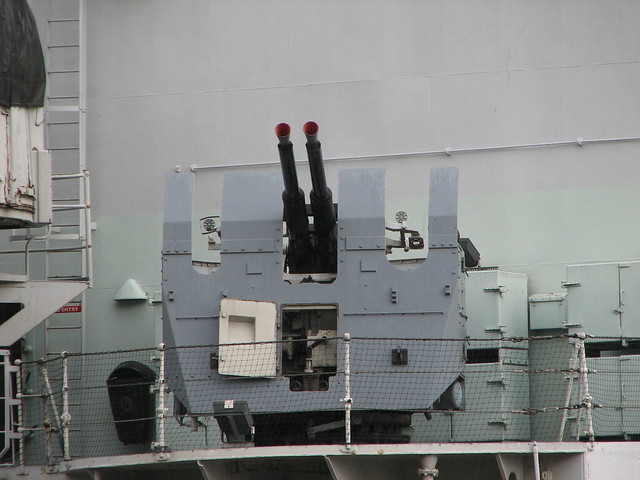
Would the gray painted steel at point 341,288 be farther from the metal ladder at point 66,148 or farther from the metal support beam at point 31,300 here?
the metal ladder at point 66,148

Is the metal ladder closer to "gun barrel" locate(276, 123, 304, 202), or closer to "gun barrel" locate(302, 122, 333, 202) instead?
"gun barrel" locate(276, 123, 304, 202)

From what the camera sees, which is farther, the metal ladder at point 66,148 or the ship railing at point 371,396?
the metal ladder at point 66,148

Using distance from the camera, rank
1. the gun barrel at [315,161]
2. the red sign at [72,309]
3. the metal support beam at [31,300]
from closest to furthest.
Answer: the gun barrel at [315,161] < the metal support beam at [31,300] < the red sign at [72,309]

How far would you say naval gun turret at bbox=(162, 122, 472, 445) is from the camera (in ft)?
31.0

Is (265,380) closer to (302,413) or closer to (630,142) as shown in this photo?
(302,413)

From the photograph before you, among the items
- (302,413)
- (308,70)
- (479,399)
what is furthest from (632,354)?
(308,70)

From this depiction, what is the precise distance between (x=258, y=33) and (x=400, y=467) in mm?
5095

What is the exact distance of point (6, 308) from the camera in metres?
12.6

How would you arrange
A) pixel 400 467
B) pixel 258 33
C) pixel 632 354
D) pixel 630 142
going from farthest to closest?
pixel 258 33 → pixel 630 142 → pixel 632 354 → pixel 400 467

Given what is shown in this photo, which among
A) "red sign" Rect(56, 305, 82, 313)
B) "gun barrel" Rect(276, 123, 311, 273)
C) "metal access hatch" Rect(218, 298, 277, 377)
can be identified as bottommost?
"metal access hatch" Rect(218, 298, 277, 377)

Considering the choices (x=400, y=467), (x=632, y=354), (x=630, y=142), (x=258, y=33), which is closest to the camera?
(x=400, y=467)

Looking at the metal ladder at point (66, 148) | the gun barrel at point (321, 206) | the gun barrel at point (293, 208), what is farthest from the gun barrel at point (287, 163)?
the metal ladder at point (66, 148)

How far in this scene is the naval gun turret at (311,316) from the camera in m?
9.45

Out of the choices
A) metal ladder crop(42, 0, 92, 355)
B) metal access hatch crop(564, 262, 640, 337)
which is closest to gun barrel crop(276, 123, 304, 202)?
metal access hatch crop(564, 262, 640, 337)
